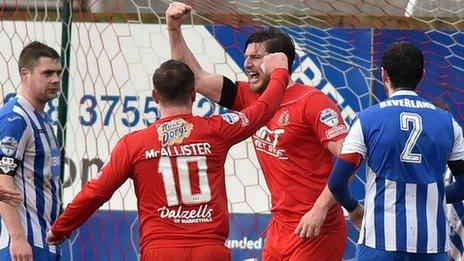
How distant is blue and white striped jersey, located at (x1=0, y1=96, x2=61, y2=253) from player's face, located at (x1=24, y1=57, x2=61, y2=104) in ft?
0.29

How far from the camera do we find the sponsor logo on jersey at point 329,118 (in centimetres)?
629

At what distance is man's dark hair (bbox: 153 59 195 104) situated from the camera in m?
5.45

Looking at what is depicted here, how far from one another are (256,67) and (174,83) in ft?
3.65

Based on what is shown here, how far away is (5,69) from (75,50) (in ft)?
1.67

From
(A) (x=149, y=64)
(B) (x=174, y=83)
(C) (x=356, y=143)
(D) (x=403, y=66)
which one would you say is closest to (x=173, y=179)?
(B) (x=174, y=83)

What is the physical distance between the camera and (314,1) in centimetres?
809

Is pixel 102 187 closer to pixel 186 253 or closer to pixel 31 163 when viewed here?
pixel 186 253

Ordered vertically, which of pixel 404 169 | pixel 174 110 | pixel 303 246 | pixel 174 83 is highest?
pixel 174 83

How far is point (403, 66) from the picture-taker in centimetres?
552

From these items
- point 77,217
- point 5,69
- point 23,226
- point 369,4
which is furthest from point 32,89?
point 369,4

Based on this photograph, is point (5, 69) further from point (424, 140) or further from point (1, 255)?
point (424, 140)

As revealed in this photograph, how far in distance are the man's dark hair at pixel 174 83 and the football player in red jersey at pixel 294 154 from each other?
0.86 meters

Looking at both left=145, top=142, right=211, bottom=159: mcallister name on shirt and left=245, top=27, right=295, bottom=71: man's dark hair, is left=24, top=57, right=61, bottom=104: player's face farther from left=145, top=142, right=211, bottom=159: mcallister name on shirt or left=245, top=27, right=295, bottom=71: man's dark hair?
left=145, top=142, right=211, bottom=159: mcallister name on shirt

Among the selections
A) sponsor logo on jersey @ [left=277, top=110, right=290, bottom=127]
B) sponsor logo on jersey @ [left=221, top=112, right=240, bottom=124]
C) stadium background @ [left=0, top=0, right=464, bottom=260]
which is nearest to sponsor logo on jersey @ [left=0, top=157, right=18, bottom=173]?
sponsor logo on jersey @ [left=221, top=112, right=240, bottom=124]
